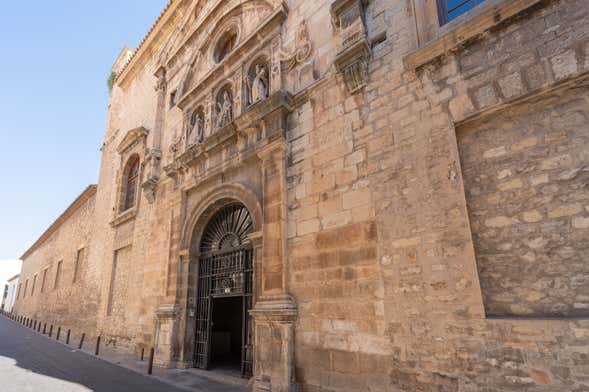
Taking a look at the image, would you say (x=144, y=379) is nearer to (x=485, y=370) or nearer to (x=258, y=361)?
(x=258, y=361)

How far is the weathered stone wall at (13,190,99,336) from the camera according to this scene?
38.2 ft

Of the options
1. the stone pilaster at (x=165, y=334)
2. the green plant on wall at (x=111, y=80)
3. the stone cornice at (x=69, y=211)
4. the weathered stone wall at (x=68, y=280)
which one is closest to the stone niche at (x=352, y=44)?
the stone pilaster at (x=165, y=334)

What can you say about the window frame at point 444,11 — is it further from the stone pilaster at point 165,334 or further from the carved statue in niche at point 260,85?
the stone pilaster at point 165,334

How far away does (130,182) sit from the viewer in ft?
35.5

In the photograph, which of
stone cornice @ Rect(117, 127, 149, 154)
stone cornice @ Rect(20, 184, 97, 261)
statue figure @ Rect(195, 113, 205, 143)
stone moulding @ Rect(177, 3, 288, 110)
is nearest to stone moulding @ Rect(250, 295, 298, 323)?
statue figure @ Rect(195, 113, 205, 143)

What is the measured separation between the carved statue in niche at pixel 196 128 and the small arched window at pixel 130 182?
374 centimetres

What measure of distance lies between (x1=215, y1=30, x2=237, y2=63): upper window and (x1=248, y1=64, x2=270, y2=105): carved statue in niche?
2.05 meters

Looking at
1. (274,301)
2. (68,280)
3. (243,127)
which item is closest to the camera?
(274,301)

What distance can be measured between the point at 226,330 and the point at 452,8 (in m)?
8.34

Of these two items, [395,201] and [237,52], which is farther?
[237,52]

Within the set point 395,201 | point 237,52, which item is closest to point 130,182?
point 237,52

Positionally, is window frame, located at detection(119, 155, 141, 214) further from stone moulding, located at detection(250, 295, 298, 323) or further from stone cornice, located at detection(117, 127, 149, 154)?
stone moulding, located at detection(250, 295, 298, 323)

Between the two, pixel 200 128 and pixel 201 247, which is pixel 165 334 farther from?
pixel 200 128

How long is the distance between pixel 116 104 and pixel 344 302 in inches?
562
